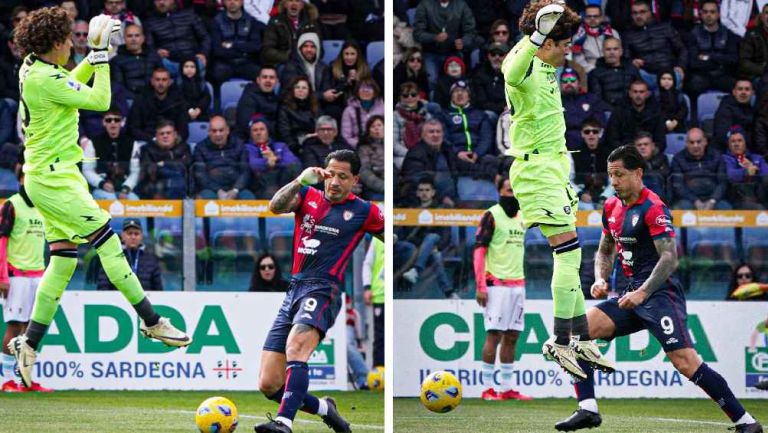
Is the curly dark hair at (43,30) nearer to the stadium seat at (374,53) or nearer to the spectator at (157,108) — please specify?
the spectator at (157,108)

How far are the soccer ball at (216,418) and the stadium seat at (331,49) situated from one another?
600 cm

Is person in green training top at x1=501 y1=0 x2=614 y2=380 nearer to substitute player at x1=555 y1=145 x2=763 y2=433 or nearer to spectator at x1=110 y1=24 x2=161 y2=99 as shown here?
substitute player at x1=555 y1=145 x2=763 y2=433

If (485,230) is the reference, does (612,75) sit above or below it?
above

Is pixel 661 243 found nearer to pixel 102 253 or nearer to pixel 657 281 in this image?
pixel 657 281

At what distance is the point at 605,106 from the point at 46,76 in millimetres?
6161

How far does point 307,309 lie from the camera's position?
634 cm

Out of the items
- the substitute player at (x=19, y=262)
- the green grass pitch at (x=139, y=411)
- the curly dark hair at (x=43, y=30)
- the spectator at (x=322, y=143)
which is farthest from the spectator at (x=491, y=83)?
the curly dark hair at (x=43, y=30)

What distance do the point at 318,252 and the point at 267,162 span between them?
4.19 m

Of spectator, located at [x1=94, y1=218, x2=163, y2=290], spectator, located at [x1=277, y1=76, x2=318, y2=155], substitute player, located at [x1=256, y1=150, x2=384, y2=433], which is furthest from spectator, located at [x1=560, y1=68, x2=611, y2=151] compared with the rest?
substitute player, located at [x1=256, y1=150, x2=384, y2=433]

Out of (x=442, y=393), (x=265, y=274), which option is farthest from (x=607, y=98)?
(x=442, y=393)

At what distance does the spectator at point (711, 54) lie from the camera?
12539mm

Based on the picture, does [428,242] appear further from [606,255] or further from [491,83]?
[606,255]

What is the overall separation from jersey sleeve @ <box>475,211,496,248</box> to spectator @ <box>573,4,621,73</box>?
2614 mm

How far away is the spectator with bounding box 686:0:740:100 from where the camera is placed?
1254 cm
